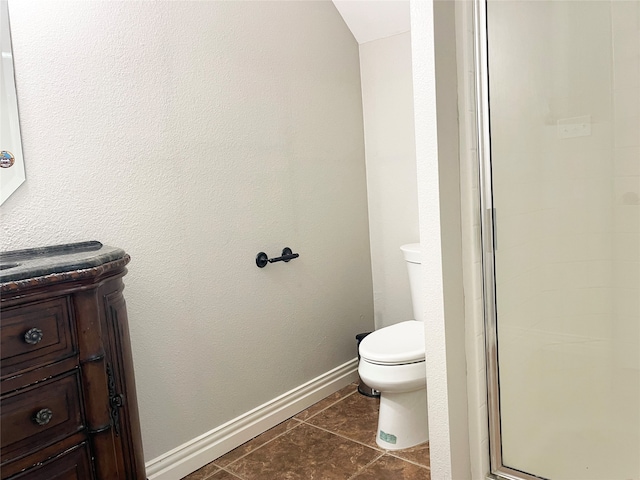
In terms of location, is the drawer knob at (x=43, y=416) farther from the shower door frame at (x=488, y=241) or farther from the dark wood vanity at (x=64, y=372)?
the shower door frame at (x=488, y=241)

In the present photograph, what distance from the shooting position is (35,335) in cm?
113

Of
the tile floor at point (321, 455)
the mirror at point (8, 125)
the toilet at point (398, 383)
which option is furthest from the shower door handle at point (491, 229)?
the mirror at point (8, 125)

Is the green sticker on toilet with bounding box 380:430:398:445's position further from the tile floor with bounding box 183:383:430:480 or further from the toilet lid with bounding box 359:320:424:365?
the toilet lid with bounding box 359:320:424:365

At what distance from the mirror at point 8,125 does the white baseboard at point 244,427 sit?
3.62ft

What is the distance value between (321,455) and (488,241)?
112cm

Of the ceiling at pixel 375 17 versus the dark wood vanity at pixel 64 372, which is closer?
the dark wood vanity at pixel 64 372

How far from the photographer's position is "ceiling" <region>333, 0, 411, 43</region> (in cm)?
255

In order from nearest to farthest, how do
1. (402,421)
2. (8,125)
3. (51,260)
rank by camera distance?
(51,260)
(8,125)
(402,421)

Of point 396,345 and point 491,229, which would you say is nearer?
point 491,229

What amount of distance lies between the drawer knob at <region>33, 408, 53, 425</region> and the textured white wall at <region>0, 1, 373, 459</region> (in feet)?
1.95

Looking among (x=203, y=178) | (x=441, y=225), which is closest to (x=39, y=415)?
(x=203, y=178)

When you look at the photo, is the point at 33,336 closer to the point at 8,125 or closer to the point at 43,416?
the point at 43,416

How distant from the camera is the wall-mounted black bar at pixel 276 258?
7.42 ft

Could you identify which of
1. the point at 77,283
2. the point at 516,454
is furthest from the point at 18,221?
the point at 516,454
